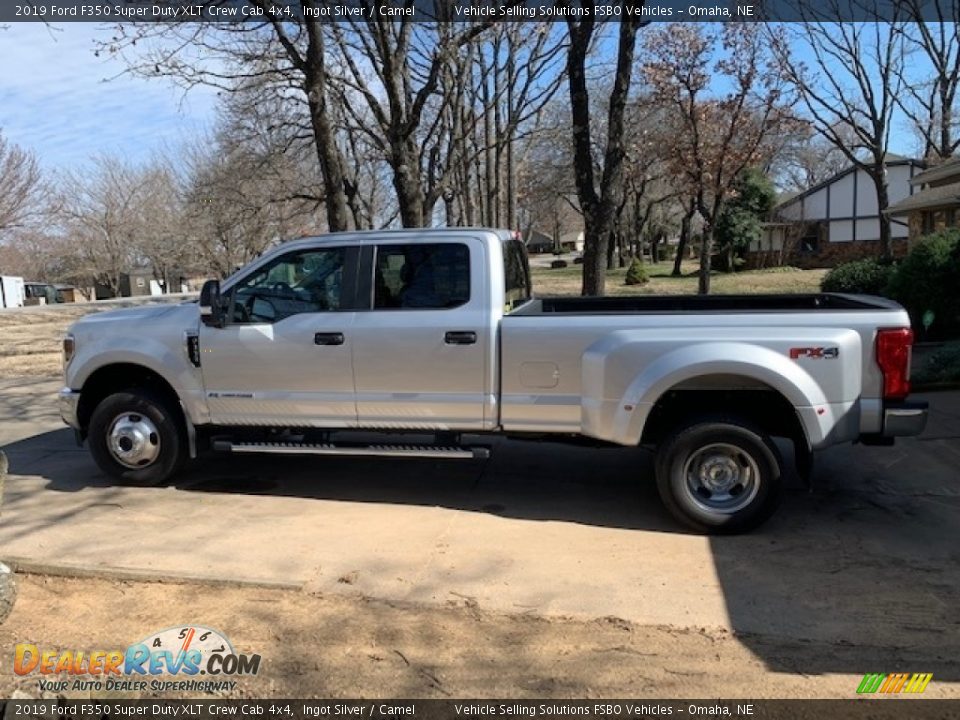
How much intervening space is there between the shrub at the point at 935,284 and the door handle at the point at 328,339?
10.5 meters

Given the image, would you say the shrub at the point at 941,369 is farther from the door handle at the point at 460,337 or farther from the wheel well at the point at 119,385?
the wheel well at the point at 119,385

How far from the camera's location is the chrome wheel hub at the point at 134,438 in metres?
5.96

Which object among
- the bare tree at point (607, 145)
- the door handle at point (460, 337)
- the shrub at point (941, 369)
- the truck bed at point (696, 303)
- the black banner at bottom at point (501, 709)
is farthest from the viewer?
the bare tree at point (607, 145)

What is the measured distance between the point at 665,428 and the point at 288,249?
303 centimetres

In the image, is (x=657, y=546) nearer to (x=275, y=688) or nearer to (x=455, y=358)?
(x=455, y=358)

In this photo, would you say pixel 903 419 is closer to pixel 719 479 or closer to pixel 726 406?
pixel 726 406

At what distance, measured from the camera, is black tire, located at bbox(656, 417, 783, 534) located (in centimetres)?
482

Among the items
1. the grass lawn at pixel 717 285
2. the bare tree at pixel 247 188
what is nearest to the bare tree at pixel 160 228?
the bare tree at pixel 247 188

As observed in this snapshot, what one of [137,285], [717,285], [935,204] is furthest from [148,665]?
[137,285]

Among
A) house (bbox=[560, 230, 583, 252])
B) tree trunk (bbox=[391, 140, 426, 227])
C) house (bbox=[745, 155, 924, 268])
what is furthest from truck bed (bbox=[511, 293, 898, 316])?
house (bbox=[560, 230, 583, 252])

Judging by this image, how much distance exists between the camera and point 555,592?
4160mm

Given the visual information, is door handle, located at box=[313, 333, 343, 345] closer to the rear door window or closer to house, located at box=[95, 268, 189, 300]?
the rear door window

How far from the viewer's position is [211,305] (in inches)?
223

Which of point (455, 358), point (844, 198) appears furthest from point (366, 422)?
point (844, 198)
